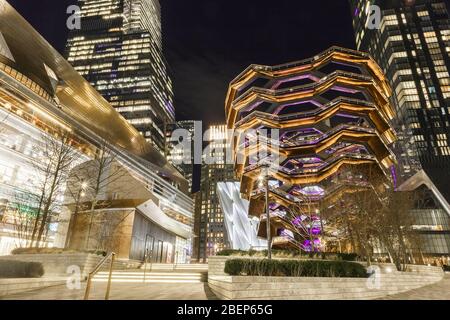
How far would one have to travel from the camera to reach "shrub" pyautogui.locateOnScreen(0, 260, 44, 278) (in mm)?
10678

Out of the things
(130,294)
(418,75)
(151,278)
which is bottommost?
(151,278)

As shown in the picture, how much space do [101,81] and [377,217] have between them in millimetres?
146539

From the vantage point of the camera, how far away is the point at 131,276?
1502cm

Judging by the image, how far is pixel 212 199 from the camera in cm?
14862

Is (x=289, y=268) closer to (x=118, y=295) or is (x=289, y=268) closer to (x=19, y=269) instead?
(x=118, y=295)

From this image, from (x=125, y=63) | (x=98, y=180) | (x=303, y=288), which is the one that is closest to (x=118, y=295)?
(x=303, y=288)

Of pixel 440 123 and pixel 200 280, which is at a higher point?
pixel 440 123

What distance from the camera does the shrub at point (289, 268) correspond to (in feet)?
30.2

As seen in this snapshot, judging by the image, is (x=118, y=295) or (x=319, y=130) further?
(x=319, y=130)

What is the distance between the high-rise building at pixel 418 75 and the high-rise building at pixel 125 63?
106 meters

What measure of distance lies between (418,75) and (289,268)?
12951cm
